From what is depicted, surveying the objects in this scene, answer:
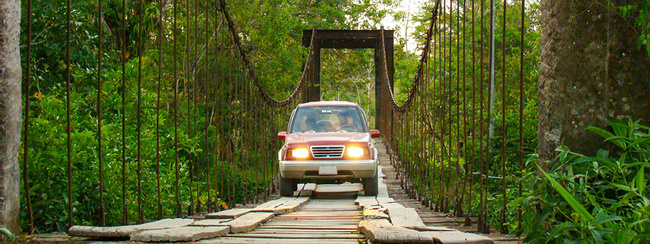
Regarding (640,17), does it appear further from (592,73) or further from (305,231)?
(305,231)

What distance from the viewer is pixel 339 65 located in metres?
21.8

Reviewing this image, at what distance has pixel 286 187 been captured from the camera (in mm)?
8305

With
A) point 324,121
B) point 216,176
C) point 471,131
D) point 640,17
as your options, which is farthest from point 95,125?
point 640,17

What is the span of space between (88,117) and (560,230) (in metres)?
5.53

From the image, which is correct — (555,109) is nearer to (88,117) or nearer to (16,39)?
(16,39)

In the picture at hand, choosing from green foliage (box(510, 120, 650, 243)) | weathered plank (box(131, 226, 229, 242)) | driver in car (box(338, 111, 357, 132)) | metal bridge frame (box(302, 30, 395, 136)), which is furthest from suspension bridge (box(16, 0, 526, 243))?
metal bridge frame (box(302, 30, 395, 136))

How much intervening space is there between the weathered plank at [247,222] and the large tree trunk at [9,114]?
1.13m

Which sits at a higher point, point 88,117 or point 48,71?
point 48,71

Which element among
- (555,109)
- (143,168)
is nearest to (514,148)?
(143,168)

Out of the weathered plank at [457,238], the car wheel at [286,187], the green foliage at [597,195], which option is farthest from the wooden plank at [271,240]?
the car wheel at [286,187]

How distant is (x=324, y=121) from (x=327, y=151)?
789 millimetres

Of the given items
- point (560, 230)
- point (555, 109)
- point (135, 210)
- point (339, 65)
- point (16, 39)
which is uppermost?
point (339, 65)

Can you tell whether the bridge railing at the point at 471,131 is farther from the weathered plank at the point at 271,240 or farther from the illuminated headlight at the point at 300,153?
the illuminated headlight at the point at 300,153

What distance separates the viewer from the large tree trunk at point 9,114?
2227 millimetres
